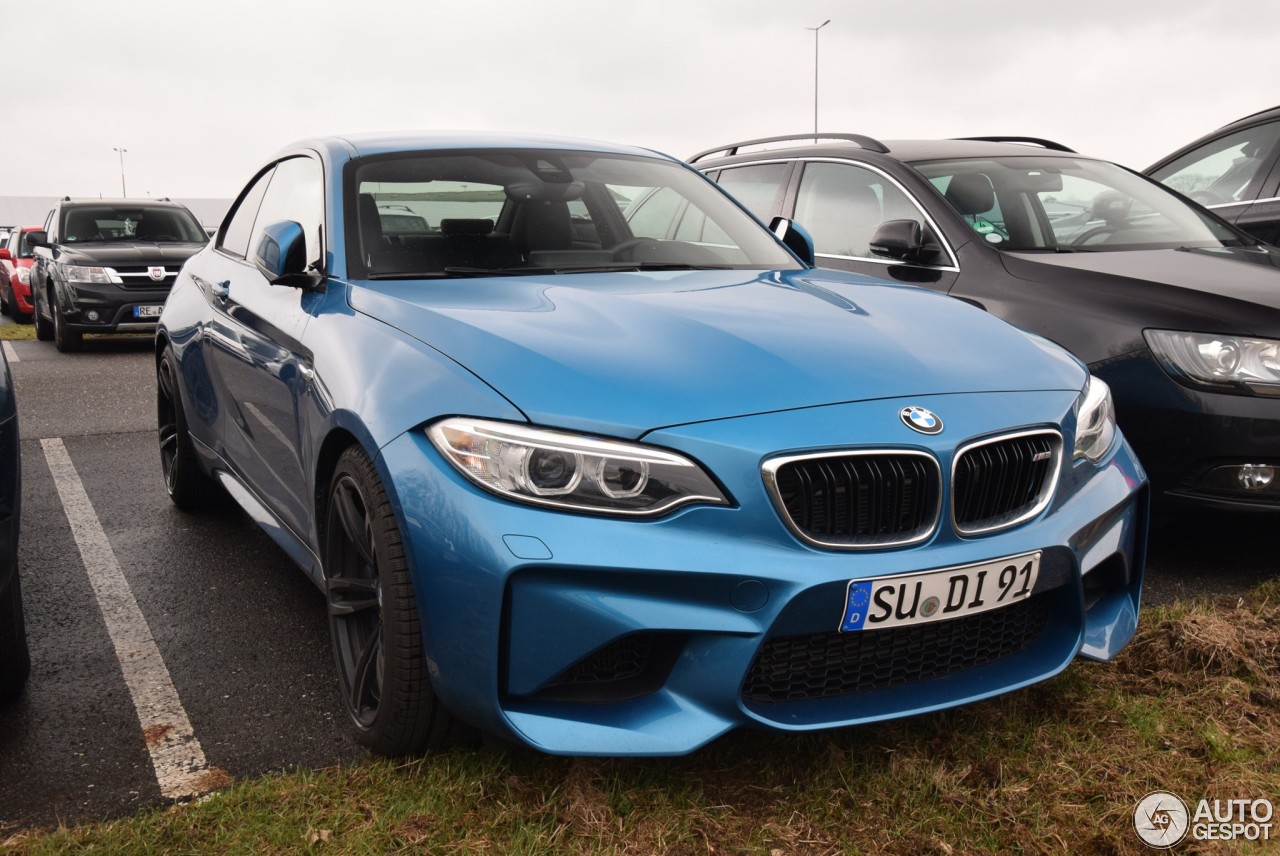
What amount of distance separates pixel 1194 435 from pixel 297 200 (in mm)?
3037

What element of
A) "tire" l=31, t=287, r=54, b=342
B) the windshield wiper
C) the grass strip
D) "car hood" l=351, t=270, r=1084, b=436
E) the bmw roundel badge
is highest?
the windshield wiper

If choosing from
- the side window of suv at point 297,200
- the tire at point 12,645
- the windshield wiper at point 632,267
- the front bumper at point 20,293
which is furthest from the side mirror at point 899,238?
the front bumper at point 20,293

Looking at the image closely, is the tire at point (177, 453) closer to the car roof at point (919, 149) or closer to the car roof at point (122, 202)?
the car roof at point (919, 149)

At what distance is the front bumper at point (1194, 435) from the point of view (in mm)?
3836

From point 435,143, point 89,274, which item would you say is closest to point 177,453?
point 435,143

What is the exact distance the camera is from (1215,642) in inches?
128

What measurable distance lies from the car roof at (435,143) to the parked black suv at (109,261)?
855cm

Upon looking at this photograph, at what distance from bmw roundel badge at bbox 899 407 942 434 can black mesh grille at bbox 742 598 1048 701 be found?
0.39 meters

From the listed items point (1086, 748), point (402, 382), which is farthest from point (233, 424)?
point (1086, 748)

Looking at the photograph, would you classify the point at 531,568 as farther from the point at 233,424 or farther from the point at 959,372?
the point at 233,424

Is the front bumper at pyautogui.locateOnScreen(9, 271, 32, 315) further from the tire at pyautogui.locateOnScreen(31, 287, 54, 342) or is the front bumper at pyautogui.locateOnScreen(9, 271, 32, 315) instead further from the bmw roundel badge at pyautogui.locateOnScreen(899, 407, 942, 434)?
the bmw roundel badge at pyautogui.locateOnScreen(899, 407, 942, 434)

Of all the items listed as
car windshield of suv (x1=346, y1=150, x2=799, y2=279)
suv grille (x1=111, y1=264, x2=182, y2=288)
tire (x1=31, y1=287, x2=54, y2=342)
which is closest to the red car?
tire (x1=31, y1=287, x2=54, y2=342)

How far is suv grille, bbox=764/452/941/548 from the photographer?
2.32 metres

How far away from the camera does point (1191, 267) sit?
14.6 ft
